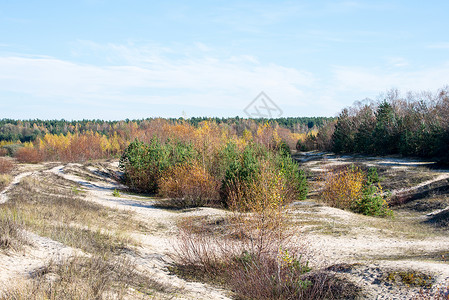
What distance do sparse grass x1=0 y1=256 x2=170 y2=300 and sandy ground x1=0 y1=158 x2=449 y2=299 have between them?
0.43 meters

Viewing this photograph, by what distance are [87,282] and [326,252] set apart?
24.0 ft

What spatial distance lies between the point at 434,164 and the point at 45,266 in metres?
32.6

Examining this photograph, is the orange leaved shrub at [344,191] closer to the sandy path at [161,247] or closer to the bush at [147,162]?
the sandy path at [161,247]

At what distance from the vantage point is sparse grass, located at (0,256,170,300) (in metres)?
5.42

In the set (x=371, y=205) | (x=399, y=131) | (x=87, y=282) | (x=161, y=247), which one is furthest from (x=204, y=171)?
(x=399, y=131)

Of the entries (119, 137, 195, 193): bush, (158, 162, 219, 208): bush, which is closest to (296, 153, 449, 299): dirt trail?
(158, 162, 219, 208): bush

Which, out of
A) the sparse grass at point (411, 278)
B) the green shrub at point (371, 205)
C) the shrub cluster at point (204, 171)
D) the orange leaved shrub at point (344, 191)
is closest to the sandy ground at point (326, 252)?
the sparse grass at point (411, 278)

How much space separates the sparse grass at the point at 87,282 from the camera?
542 centimetres

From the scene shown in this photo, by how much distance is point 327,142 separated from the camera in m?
66.2

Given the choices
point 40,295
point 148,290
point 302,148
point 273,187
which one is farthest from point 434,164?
point 302,148

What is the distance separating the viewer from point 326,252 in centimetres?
1108

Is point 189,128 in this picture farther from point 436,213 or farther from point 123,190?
point 436,213

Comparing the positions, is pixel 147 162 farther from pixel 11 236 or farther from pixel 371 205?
pixel 11 236

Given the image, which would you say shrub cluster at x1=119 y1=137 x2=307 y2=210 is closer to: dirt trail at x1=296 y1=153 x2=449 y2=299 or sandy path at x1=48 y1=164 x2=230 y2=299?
dirt trail at x1=296 y1=153 x2=449 y2=299
